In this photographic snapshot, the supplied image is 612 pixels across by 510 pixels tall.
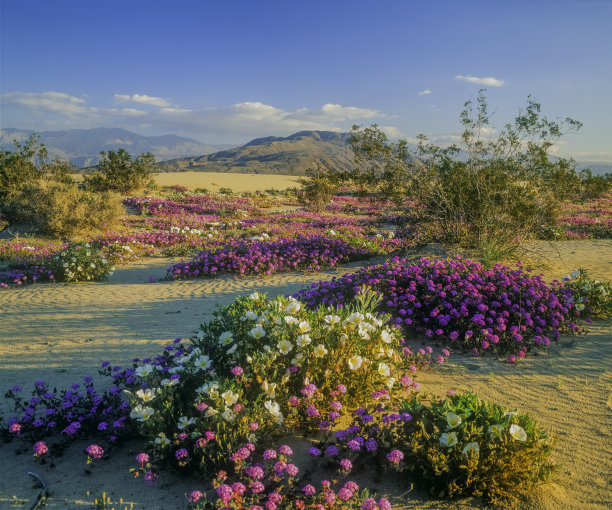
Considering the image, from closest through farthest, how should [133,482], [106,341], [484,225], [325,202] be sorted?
[133,482], [106,341], [484,225], [325,202]

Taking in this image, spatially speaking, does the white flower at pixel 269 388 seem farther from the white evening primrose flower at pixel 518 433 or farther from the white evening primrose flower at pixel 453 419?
the white evening primrose flower at pixel 518 433

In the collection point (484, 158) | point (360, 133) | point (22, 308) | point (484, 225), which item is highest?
point (360, 133)

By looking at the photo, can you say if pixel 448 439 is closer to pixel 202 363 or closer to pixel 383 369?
pixel 383 369

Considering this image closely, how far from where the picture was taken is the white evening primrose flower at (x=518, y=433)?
9.03ft

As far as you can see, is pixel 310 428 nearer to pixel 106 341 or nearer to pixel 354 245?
pixel 106 341

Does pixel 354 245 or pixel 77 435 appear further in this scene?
pixel 354 245

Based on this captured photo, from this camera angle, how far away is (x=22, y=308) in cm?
775

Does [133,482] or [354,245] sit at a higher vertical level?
[354,245]

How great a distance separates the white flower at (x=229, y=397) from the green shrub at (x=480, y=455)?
4.66 ft

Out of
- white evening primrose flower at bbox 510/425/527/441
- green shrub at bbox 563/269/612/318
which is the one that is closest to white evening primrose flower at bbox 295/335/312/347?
white evening primrose flower at bbox 510/425/527/441

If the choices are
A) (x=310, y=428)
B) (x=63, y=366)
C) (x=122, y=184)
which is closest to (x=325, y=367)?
(x=310, y=428)

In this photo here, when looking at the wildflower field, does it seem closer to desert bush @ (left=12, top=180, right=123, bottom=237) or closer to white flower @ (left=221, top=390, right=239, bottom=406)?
white flower @ (left=221, top=390, right=239, bottom=406)

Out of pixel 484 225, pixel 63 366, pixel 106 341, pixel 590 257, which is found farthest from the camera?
pixel 590 257

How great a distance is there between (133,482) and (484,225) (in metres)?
10.3
